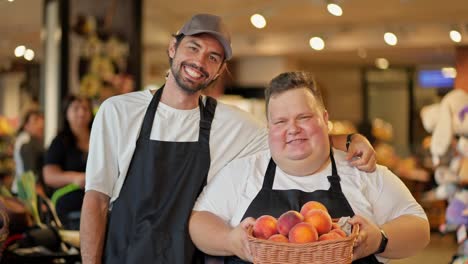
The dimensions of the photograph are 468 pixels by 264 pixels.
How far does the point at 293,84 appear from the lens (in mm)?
2561

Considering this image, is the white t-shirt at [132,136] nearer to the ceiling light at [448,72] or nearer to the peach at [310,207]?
the peach at [310,207]

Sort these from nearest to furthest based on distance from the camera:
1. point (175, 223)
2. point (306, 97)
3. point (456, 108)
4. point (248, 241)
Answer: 1. point (248, 241)
2. point (306, 97)
3. point (175, 223)
4. point (456, 108)

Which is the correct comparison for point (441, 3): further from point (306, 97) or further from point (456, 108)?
→ point (306, 97)

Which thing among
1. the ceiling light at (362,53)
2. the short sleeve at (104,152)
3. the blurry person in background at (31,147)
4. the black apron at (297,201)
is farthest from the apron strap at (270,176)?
the ceiling light at (362,53)

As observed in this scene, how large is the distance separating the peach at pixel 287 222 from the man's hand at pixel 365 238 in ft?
0.57

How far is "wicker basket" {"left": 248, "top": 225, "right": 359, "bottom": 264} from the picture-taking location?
2098mm

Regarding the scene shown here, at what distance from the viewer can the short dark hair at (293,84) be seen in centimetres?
256

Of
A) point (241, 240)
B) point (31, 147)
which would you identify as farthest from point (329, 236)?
point (31, 147)

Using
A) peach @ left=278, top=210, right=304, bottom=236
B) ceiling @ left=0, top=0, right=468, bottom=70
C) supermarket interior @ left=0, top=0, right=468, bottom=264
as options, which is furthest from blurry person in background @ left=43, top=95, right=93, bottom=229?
ceiling @ left=0, top=0, right=468, bottom=70

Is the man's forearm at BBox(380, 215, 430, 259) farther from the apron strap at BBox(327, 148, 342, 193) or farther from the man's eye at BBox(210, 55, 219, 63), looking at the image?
the man's eye at BBox(210, 55, 219, 63)

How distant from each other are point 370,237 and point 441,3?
10.1 meters

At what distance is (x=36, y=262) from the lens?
448 cm

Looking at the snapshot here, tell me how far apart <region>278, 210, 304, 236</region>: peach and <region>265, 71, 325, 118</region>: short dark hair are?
1.56 ft

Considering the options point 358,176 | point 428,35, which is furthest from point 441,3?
point 358,176
